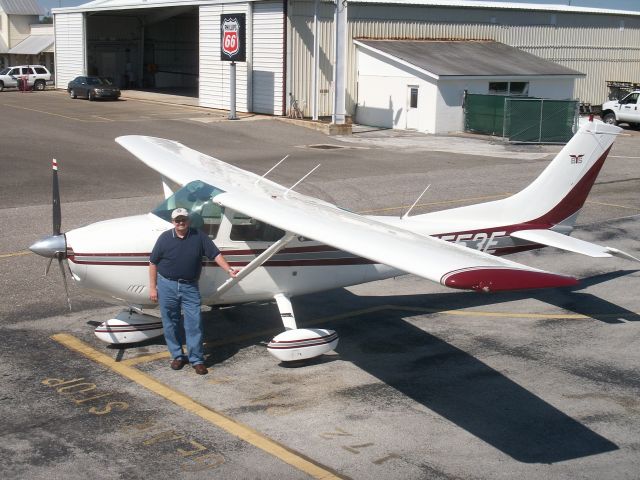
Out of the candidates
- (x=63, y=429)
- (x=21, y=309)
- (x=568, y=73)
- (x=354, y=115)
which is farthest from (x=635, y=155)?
(x=63, y=429)

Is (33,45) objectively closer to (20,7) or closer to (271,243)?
(20,7)

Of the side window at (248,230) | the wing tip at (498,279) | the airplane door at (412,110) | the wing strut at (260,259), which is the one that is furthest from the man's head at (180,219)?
the airplane door at (412,110)

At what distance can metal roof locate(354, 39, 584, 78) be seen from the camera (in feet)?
121

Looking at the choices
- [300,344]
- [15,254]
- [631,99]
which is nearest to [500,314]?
[300,344]

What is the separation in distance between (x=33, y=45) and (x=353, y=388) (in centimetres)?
6830

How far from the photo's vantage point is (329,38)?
127 ft

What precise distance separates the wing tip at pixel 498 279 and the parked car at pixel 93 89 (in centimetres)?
4442

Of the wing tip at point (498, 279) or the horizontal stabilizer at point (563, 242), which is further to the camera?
the horizontal stabilizer at point (563, 242)

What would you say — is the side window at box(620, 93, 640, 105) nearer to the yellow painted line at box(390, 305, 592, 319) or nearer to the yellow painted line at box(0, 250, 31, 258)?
the yellow painted line at box(390, 305, 592, 319)

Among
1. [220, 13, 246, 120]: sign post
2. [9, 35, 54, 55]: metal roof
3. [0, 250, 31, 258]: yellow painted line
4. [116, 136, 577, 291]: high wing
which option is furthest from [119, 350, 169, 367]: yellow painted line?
[9, 35, 54, 55]: metal roof

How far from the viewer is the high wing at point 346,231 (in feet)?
22.2

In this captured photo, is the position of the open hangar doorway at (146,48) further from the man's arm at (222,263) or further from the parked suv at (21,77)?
the man's arm at (222,263)

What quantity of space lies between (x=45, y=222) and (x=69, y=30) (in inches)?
1707

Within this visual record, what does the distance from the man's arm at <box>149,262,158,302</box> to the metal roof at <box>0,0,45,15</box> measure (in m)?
69.9
